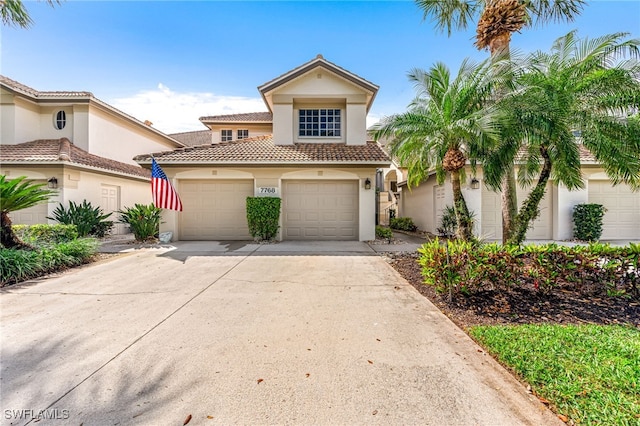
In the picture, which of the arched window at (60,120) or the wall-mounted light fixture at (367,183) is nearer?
the wall-mounted light fixture at (367,183)

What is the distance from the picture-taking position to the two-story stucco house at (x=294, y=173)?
12109 millimetres

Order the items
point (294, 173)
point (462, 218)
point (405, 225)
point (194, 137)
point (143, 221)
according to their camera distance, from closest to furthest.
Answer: point (462, 218) < point (143, 221) < point (294, 173) < point (405, 225) < point (194, 137)

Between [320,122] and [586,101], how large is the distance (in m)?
9.86

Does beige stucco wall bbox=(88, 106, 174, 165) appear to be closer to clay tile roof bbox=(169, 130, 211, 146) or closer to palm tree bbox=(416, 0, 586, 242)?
clay tile roof bbox=(169, 130, 211, 146)

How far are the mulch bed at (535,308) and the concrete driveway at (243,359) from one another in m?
0.44

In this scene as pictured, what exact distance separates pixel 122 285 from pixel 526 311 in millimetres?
7978

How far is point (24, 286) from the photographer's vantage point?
6062 mm

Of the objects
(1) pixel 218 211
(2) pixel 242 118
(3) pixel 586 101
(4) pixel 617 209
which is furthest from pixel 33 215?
(4) pixel 617 209

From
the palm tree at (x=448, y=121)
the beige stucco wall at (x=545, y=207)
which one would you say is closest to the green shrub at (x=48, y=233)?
the palm tree at (x=448, y=121)

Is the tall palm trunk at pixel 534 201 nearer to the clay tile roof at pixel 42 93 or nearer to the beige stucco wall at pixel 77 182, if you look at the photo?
the beige stucco wall at pixel 77 182

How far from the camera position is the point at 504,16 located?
28.7 feet

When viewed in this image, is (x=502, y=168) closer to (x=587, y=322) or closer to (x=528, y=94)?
(x=528, y=94)

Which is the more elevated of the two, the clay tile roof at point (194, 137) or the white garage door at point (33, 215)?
the clay tile roof at point (194, 137)

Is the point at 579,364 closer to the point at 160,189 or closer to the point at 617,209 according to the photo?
the point at 160,189
